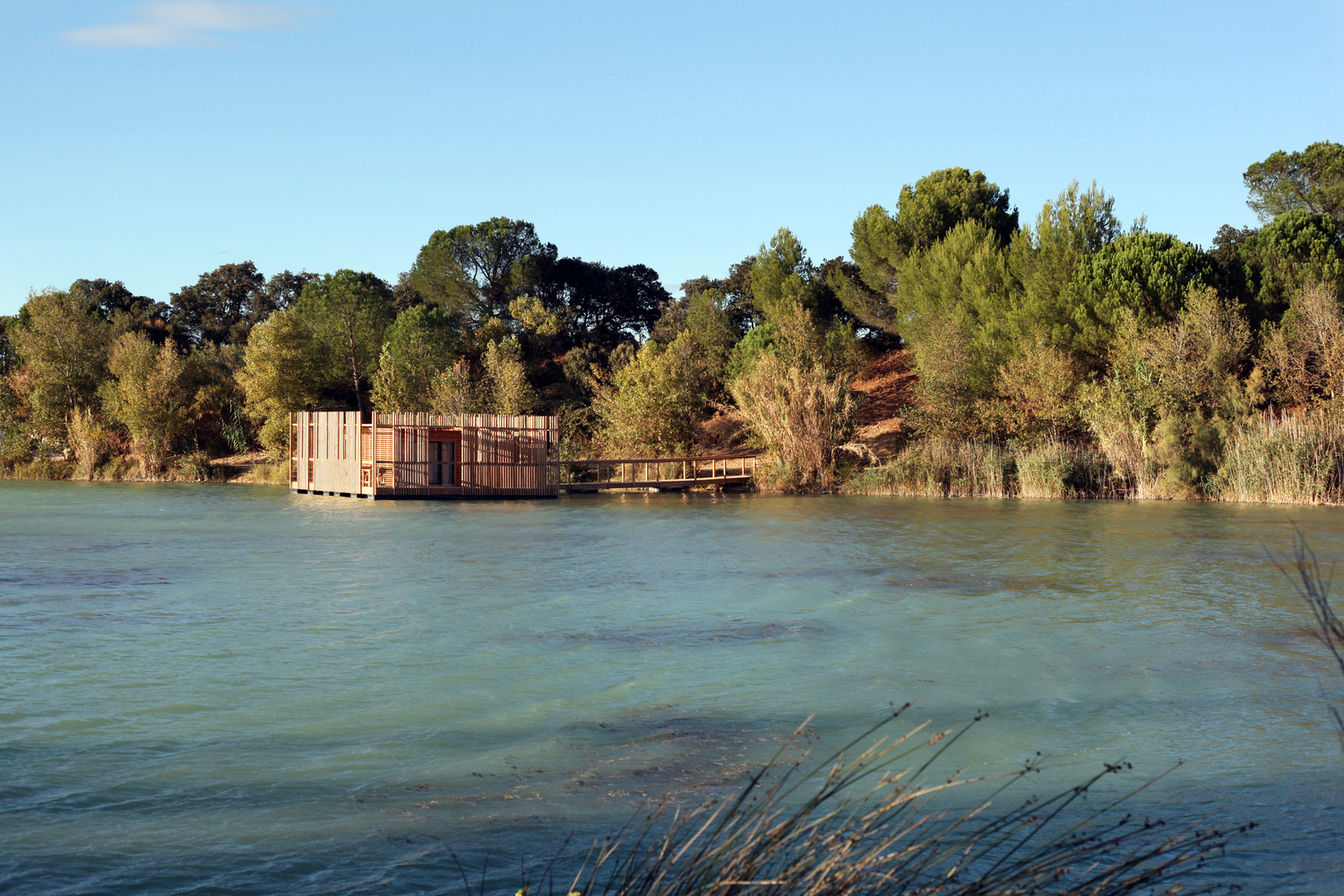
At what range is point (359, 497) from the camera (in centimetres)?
2997

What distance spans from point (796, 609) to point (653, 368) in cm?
2581

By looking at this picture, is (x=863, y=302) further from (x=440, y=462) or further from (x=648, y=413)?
(x=440, y=462)

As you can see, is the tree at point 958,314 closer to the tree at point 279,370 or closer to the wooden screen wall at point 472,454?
the wooden screen wall at point 472,454

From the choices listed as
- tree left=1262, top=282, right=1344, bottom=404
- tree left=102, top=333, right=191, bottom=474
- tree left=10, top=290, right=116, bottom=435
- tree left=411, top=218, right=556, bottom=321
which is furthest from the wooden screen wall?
tree left=411, top=218, right=556, bottom=321

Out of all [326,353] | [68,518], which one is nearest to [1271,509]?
[68,518]

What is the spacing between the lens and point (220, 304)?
203 feet

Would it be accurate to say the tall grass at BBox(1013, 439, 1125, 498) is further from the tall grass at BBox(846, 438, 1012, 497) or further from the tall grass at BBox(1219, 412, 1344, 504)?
the tall grass at BBox(1219, 412, 1344, 504)

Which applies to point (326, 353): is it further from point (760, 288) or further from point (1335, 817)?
point (1335, 817)

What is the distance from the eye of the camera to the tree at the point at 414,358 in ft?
144

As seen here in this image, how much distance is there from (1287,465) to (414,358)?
3330cm

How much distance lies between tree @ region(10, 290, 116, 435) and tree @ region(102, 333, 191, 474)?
1.68m

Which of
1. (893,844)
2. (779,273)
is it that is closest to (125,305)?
(779,273)

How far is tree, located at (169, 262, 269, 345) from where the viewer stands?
60.3m

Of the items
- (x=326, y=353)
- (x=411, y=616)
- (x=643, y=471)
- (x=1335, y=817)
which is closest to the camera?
(x=1335, y=817)
